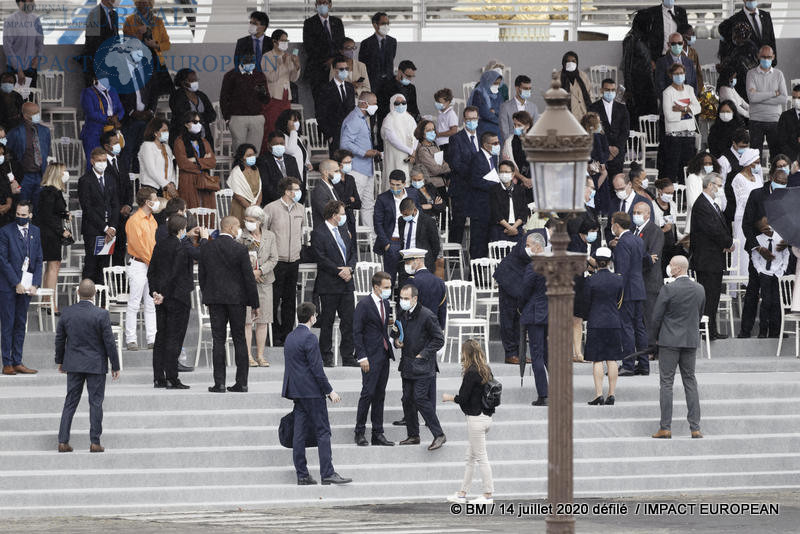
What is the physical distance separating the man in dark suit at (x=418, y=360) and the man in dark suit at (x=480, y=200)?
5.03 metres

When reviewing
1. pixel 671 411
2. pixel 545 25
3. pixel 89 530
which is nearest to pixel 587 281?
pixel 671 411

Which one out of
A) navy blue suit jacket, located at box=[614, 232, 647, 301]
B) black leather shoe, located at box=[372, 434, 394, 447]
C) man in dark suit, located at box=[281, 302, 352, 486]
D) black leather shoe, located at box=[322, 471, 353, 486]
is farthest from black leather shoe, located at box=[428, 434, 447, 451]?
navy blue suit jacket, located at box=[614, 232, 647, 301]

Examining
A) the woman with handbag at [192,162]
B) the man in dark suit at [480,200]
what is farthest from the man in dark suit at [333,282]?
the woman with handbag at [192,162]

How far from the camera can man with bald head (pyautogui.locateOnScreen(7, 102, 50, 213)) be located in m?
20.3

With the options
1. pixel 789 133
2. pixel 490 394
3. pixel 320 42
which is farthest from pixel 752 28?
pixel 490 394

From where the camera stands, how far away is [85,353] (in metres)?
14.6

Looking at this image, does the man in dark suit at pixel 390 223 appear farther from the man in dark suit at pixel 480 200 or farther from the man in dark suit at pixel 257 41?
the man in dark suit at pixel 257 41

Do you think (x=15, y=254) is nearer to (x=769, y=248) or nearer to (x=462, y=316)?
(x=462, y=316)

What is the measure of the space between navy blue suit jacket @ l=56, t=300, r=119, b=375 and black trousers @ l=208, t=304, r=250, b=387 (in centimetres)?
162

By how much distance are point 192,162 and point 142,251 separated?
3.12 metres

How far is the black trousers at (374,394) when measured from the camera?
1496 centimetres

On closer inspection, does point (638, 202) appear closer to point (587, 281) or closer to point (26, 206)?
point (587, 281)

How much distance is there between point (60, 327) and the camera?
14.7 meters

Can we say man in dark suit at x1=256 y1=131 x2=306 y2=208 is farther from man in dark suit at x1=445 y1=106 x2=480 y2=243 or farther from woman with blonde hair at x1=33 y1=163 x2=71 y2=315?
woman with blonde hair at x1=33 y1=163 x2=71 y2=315
